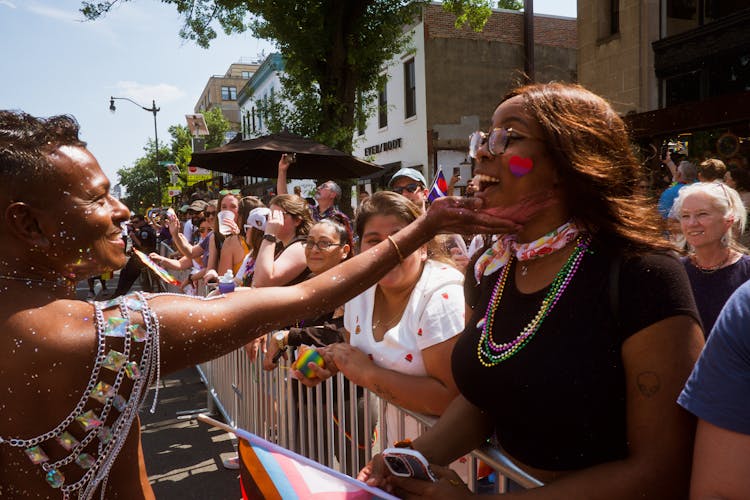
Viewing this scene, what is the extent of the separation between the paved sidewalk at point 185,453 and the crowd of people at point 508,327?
299cm

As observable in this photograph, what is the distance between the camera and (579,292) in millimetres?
1563

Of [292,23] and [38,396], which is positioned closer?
[38,396]

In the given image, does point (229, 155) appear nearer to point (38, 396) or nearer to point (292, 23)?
point (292, 23)

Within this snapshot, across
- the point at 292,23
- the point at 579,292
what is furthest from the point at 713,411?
the point at 292,23

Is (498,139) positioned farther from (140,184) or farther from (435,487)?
(140,184)

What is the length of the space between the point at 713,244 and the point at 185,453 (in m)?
4.52

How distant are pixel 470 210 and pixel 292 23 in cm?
995

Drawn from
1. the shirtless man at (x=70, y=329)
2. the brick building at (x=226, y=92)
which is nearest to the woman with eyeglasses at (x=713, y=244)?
the shirtless man at (x=70, y=329)

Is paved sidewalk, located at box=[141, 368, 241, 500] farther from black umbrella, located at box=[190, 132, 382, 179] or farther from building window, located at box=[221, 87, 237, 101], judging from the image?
building window, located at box=[221, 87, 237, 101]

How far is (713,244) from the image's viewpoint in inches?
141

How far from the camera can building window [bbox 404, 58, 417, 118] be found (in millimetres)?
20719

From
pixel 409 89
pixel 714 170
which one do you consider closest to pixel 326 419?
pixel 714 170

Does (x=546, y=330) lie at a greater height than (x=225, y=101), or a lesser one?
lesser

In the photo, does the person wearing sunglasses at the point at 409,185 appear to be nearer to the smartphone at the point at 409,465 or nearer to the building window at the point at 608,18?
the smartphone at the point at 409,465
